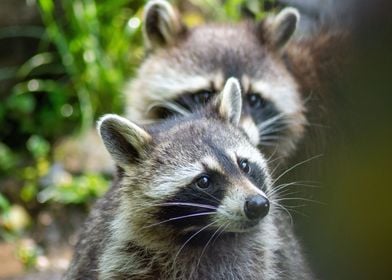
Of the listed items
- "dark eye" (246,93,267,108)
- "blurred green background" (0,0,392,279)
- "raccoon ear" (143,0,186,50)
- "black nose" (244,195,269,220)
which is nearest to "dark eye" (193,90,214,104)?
"dark eye" (246,93,267,108)

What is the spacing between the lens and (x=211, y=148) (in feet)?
10.7

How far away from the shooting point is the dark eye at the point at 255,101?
469cm

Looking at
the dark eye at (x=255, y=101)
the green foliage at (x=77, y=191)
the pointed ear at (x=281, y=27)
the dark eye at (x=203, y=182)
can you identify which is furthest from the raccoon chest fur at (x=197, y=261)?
the green foliage at (x=77, y=191)

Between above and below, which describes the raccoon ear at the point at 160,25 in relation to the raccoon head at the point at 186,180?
above

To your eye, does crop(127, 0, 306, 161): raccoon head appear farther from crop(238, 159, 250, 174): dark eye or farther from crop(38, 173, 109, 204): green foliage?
crop(38, 173, 109, 204): green foliage

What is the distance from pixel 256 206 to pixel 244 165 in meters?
0.36

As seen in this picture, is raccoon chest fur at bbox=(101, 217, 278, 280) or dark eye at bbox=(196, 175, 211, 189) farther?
raccoon chest fur at bbox=(101, 217, 278, 280)

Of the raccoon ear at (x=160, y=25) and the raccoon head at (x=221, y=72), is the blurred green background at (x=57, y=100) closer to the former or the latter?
the raccoon ear at (x=160, y=25)

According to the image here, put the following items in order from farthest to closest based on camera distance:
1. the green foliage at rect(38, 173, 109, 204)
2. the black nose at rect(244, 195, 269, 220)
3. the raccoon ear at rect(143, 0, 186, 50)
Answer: the green foliage at rect(38, 173, 109, 204), the raccoon ear at rect(143, 0, 186, 50), the black nose at rect(244, 195, 269, 220)

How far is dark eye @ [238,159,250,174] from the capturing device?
127 inches

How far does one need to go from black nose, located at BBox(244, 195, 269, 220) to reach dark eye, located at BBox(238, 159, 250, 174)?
296 millimetres

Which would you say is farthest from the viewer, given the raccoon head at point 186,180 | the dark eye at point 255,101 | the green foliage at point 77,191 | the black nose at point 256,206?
the green foliage at point 77,191

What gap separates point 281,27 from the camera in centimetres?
497

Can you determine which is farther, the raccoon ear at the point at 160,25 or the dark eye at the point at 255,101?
the raccoon ear at the point at 160,25
